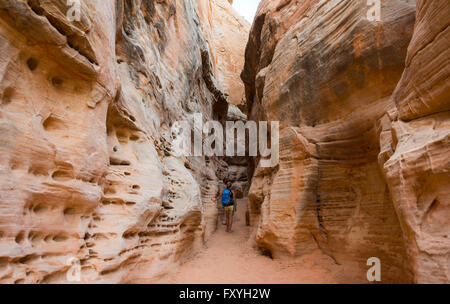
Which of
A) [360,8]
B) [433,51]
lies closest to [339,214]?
[433,51]

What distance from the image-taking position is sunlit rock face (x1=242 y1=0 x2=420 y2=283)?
399 cm

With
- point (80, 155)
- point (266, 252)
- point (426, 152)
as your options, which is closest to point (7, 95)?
point (80, 155)

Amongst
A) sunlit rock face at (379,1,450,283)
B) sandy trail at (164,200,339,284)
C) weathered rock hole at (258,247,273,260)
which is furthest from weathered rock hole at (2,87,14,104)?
weathered rock hole at (258,247,273,260)

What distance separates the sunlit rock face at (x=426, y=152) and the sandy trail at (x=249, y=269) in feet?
7.56

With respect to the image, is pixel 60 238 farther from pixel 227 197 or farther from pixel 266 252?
pixel 227 197

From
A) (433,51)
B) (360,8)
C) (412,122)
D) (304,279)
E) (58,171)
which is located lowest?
(304,279)

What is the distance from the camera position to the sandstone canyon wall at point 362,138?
2363 mm

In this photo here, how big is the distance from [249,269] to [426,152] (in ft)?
13.1

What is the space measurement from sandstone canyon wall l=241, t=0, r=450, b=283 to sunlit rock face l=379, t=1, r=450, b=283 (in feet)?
0.04

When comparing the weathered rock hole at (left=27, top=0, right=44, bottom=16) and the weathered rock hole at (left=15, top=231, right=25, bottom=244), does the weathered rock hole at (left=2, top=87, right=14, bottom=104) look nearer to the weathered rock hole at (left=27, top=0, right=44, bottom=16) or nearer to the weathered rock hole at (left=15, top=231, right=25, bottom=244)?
the weathered rock hole at (left=27, top=0, right=44, bottom=16)

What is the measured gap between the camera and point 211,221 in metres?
8.35

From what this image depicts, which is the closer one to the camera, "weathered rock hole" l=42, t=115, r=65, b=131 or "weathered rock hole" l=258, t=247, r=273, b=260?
"weathered rock hole" l=42, t=115, r=65, b=131

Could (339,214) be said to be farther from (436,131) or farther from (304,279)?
(436,131)

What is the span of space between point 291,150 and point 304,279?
9.55 feet
